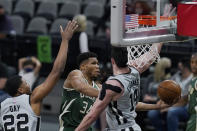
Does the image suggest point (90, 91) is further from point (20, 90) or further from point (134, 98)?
point (20, 90)

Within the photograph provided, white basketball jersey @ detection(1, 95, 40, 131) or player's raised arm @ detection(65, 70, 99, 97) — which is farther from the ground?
player's raised arm @ detection(65, 70, 99, 97)

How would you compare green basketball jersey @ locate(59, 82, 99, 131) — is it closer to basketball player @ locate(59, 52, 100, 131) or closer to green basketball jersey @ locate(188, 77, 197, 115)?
basketball player @ locate(59, 52, 100, 131)

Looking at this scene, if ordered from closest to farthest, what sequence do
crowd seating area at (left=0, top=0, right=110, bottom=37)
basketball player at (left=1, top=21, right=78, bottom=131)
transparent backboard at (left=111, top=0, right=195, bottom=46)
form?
1. transparent backboard at (left=111, top=0, right=195, bottom=46)
2. basketball player at (left=1, top=21, right=78, bottom=131)
3. crowd seating area at (left=0, top=0, right=110, bottom=37)

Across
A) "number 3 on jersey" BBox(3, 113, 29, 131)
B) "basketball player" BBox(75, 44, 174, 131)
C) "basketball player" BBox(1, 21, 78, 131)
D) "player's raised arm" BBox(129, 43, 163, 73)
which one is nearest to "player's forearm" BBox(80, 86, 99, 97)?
"basketball player" BBox(75, 44, 174, 131)

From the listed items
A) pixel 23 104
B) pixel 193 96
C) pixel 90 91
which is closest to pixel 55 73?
pixel 23 104

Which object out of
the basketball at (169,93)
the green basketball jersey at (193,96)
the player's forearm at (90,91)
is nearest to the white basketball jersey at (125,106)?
the player's forearm at (90,91)

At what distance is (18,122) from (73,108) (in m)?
0.96

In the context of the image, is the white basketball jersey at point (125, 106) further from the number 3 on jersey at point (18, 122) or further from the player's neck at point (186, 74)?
the player's neck at point (186, 74)

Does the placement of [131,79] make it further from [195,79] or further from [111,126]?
[195,79]

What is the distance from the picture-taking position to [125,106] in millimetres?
6902

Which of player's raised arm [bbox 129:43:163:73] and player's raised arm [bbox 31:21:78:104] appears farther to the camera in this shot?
player's raised arm [bbox 129:43:163:73]

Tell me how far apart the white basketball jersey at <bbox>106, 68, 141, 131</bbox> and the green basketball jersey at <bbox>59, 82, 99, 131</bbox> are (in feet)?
2.25

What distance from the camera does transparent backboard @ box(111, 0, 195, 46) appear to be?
21.4 ft

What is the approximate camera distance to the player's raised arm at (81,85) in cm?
723
